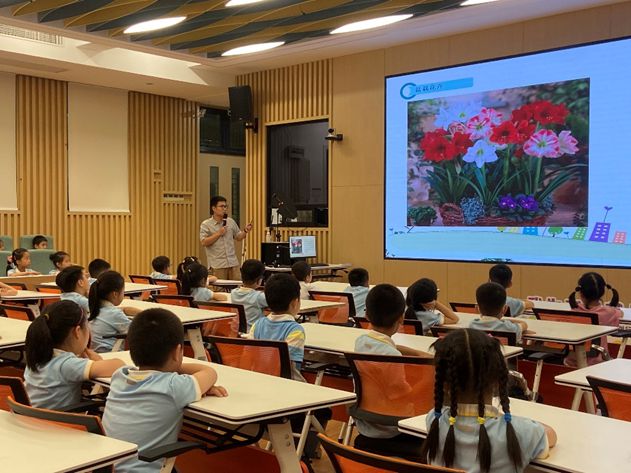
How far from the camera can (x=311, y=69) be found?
36.9 feet

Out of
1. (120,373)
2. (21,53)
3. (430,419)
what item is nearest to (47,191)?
(21,53)

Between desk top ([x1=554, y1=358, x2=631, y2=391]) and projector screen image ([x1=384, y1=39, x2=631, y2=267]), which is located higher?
projector screen image ([x1=384, y1=39, x2=631, y2=267])

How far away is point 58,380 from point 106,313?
159 cm

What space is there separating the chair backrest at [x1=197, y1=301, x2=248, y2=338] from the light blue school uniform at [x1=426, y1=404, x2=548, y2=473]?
2876mm

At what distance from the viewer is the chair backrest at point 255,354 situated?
121 inches

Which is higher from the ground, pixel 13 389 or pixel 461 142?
pixel 461 142

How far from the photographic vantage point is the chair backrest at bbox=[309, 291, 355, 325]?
18.5 feet

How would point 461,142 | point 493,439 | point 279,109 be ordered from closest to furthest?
point 493,439
point 461,142
point 279,109

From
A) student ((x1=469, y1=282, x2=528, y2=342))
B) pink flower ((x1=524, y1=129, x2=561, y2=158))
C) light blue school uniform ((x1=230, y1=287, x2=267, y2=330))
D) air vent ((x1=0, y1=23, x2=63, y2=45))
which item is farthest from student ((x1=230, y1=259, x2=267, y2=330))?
air vent ((x1=0, y1=23, x2=63, y2=45))

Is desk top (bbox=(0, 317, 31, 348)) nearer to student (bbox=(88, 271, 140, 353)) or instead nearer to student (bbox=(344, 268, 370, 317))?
student (bbox=(88, 271, 140, 353))

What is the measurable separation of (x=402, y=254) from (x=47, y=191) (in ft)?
19.4

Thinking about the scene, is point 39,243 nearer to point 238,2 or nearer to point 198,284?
point 238,2

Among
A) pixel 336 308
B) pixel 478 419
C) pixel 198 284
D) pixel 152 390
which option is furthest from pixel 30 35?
pixel 478 419

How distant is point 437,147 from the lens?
380 inches
